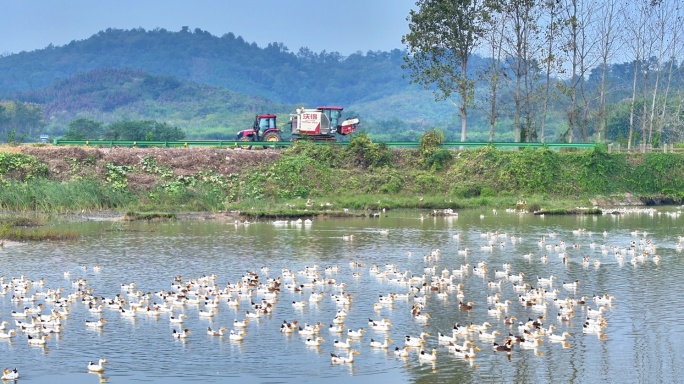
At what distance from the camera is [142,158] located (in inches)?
2338

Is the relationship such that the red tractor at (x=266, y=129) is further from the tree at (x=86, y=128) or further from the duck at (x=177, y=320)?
the tree at (x=86, y=128)

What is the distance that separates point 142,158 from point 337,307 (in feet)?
120

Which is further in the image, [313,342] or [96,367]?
[313,342]

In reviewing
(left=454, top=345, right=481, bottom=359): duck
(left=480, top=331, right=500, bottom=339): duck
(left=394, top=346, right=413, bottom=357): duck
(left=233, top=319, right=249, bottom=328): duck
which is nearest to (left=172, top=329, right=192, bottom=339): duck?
(left=233, top=319, right=249, bottom=328): duck

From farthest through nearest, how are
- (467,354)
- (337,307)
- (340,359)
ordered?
1. (337,307)
2. (467,354)
3. (340,359)

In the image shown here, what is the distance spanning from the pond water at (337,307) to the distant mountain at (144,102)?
311 ft

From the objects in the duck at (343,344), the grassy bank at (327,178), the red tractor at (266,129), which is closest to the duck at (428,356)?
the duck at (343,344)

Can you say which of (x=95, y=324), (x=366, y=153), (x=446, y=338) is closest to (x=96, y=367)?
(x=95, y=324)

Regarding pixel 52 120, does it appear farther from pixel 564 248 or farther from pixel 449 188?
pixel 564 248

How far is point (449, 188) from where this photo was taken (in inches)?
2381

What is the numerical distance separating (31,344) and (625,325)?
54.7 ft

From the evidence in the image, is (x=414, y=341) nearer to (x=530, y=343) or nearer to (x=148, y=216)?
(x=530, y=343)

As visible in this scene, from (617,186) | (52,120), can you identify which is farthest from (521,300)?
(52,120)

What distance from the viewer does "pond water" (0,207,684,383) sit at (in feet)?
65.2
